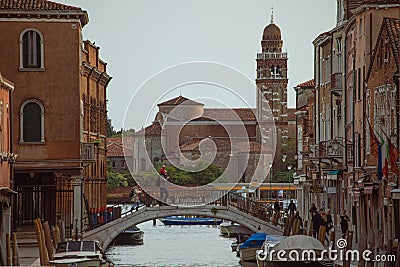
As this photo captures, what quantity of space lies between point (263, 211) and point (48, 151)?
41.1 feet

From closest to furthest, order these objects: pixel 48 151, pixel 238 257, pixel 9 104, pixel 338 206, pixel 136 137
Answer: pixel 9 104
pixel 48 151
pixel 238 257
pixel 338 206
pixel 136 137

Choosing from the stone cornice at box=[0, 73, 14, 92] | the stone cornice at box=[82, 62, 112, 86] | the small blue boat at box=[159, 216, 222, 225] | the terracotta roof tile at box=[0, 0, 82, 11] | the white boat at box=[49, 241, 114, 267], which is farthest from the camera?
the small blue boat at box=[159, 216, 222, 225]

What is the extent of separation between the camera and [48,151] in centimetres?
4619

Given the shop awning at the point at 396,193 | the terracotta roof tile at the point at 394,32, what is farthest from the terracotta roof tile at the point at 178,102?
the shop awning at the point at 396,193

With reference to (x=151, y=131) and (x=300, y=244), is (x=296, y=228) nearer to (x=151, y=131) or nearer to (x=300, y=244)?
(x=300, y=244)

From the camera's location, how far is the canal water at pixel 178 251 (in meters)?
48.4

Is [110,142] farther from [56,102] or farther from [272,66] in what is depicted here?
[56,102]

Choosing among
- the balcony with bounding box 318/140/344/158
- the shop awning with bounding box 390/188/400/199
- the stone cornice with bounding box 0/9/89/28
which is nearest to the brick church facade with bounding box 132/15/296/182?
the balcony with bounding box 318/140/344/158

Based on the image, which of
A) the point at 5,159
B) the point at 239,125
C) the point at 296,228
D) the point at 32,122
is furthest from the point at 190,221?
the point at 239,125

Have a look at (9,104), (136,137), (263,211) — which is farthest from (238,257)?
(136,137)

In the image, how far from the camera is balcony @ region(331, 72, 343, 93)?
5269cm

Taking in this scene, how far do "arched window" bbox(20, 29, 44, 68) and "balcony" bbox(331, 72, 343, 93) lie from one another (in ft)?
43.2

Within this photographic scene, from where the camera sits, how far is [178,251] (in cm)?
5575

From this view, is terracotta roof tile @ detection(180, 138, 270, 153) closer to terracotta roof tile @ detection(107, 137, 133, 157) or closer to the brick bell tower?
the brick bell tower
